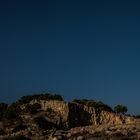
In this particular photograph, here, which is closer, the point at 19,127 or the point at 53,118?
the point at 19,127

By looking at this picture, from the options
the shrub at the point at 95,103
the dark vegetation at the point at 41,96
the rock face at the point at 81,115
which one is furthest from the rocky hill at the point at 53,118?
the shrub at the point at 95,103

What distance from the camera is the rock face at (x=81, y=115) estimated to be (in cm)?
7862

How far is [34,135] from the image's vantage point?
195ft

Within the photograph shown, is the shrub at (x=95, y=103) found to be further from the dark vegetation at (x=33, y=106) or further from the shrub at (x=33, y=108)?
the shrub at (x=33, y=108)

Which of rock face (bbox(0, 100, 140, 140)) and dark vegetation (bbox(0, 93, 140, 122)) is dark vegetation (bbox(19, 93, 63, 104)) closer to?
dark vegetation (bbox(0, 93, 140, 122))

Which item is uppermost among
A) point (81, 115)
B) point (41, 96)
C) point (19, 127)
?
point (41, 96)

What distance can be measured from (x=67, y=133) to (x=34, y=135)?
194 inches

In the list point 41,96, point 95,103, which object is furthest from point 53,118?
point 41,96

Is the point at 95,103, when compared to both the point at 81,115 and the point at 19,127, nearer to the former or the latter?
the point at 81,115

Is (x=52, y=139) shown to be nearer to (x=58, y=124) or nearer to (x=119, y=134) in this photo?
(x=119, y=134)

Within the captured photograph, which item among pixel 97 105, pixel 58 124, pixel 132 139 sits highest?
pixel 97 105

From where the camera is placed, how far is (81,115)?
80625 millimetres

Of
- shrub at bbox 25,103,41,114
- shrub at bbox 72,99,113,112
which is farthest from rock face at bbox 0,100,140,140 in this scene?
shrub at bbox 72,99,113,112

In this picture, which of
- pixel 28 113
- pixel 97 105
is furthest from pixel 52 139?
pixel 97 105
